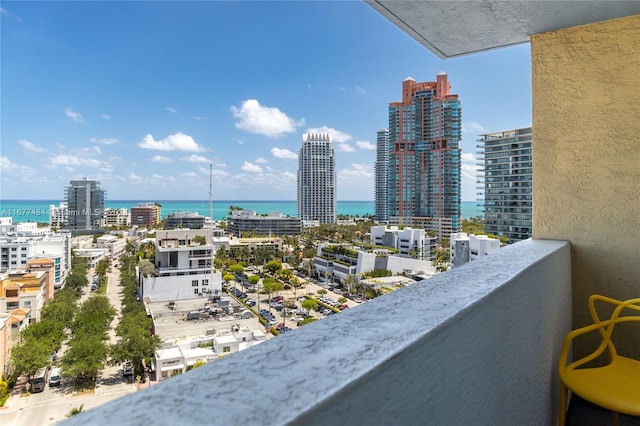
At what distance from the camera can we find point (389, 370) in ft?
1.34

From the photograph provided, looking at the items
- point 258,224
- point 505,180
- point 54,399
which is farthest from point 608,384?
point 258,224

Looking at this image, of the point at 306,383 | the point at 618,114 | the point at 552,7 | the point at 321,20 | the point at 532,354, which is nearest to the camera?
the point at 306,383

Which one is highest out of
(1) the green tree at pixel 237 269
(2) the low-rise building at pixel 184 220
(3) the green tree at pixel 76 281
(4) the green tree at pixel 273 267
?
(2) the low-rise building at pixel 184 220

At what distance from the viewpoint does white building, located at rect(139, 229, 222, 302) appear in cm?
722

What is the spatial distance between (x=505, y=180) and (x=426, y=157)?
4472 millimetres

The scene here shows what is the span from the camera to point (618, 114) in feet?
5.49

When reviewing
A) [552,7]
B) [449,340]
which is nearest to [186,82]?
[552,7]

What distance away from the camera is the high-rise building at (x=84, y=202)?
7820 mm

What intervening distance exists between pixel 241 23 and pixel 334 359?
31.9ft

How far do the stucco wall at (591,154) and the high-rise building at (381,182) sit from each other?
5984 mm

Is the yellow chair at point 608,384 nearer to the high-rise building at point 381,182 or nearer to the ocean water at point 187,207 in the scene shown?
the ocean water at point 187,207

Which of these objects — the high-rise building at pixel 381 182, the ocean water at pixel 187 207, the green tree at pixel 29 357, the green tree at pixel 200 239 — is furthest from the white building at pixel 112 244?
the high-rise building at pixel 381 182

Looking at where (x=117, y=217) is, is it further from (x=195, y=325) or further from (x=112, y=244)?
(x=195, y=325)

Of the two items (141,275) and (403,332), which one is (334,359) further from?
(141,275)
